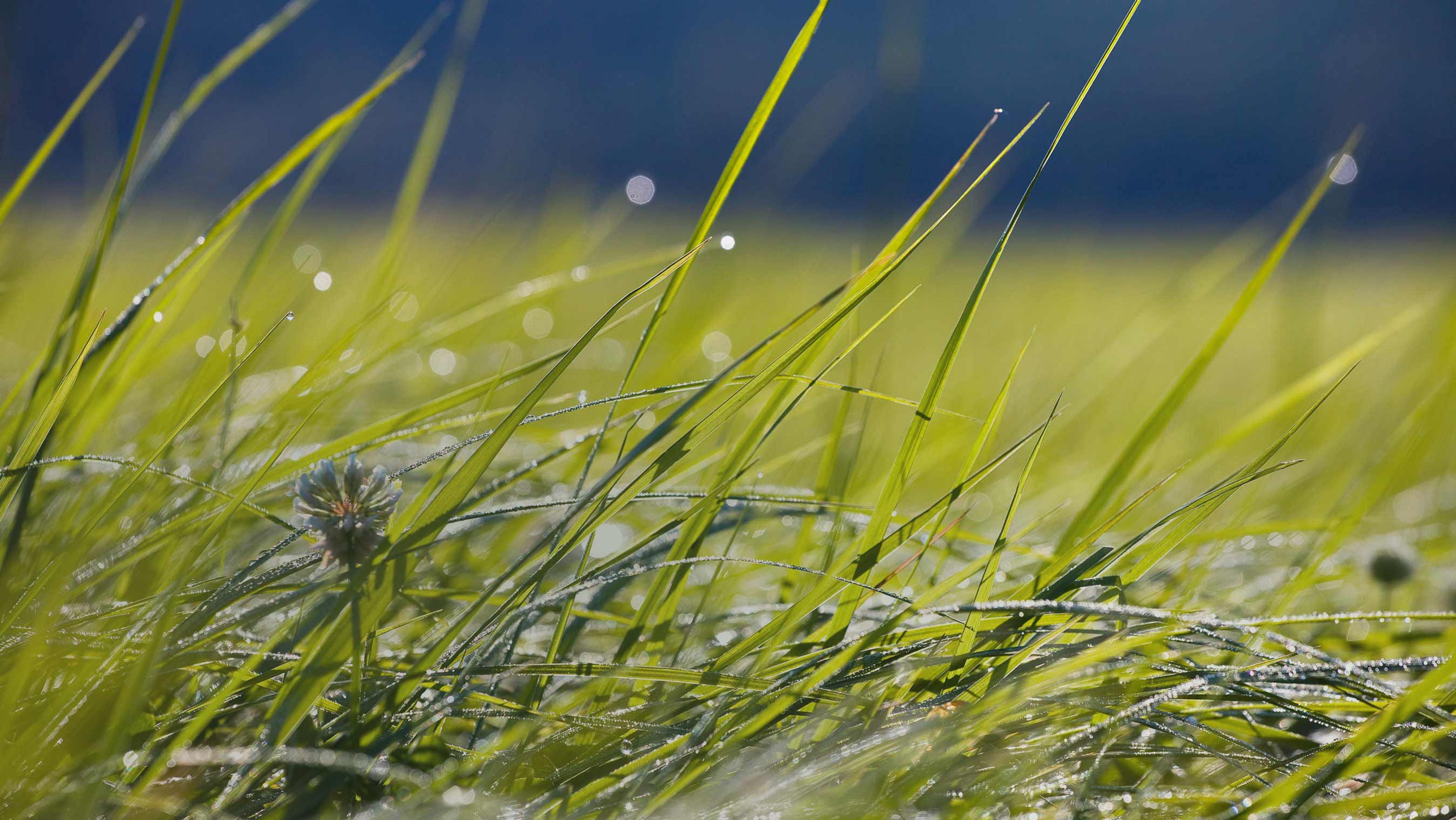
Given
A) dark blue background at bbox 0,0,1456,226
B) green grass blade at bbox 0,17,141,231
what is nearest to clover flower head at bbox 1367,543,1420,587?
green grass blade at bbox 0,17,141,231

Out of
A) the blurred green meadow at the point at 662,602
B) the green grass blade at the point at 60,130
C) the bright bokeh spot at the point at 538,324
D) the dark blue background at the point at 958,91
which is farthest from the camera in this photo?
the dark blue background at the point at 958,91

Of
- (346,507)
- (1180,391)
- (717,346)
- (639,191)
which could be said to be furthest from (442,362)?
(1180,391)

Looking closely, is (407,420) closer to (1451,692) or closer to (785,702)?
(785,702)

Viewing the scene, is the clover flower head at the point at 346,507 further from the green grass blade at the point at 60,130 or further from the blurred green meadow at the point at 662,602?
the green grass blade at the point at 60,130

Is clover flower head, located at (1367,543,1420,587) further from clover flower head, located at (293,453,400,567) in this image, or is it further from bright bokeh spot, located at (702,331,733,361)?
bright bokeh spot, located at (702,331,733,361)

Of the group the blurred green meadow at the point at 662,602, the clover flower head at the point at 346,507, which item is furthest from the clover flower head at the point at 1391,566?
the clover flower head at the point at 346,507

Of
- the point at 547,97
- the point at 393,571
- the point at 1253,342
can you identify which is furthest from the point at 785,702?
the point at 547,97
